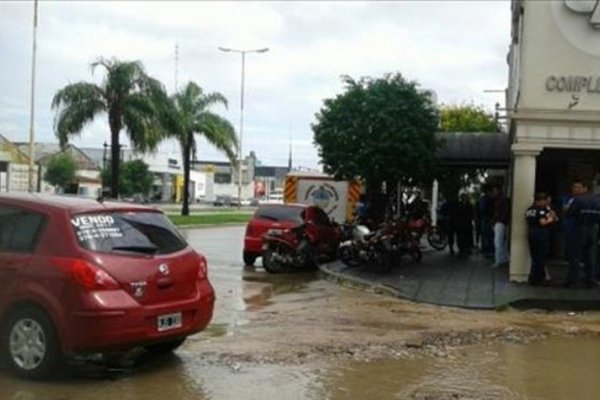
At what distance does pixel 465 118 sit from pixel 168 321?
43.5m

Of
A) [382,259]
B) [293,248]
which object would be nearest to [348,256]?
[382,259]

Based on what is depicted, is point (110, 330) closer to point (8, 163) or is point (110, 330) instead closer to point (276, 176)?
point (8, 163)

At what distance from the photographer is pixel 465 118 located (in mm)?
49781

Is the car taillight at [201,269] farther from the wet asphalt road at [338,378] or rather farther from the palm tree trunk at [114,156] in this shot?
the palm tree trunk at [114,156]

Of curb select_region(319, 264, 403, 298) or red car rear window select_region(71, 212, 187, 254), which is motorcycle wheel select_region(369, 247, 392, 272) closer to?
curb select_region(319, 264, 403, 298)

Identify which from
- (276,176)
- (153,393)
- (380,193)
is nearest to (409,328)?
(153,393)

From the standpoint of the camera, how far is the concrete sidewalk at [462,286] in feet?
43.9

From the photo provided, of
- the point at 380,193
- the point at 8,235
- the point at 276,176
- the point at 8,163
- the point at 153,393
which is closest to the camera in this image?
the point at 153,393

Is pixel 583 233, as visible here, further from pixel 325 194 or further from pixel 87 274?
pixel 325 194

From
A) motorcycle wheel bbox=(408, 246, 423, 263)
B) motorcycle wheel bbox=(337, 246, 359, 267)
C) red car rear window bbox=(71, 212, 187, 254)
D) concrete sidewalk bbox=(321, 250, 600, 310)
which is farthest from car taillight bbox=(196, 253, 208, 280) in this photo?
motorcycle wheel bbox=(408, 246, 423, 263)

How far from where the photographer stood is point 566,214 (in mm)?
14438

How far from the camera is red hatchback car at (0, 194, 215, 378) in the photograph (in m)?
7.41

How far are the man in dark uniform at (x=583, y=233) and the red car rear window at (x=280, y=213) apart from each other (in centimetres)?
729

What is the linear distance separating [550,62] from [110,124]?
2536 cm
